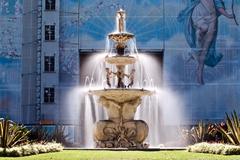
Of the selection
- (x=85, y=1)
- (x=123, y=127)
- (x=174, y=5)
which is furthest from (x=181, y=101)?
(x=123, y=127)

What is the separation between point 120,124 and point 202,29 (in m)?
28.0

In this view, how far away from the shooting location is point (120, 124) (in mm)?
30797

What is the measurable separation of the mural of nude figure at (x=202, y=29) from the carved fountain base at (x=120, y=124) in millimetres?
26209

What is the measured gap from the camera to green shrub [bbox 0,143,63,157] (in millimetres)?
22781

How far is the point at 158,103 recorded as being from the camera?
5631 cm

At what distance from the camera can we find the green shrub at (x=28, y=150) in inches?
897

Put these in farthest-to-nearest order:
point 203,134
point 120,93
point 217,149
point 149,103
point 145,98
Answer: point 145,98 < point 149,103 < point 203,134 < point 120,93 < point 217,149

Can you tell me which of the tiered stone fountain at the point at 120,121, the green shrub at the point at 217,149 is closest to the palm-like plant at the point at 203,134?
the tiered stone fountain at the point at 120,121

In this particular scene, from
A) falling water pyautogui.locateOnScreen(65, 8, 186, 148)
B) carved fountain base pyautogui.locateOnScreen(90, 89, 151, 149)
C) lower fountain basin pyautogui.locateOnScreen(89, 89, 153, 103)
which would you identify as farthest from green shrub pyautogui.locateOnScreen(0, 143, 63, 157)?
falling water pyautogui.locateOnScreen(65, 8, 186, 148)

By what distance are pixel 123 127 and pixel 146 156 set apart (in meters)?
8.81

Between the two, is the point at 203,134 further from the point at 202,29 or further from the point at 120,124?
the point at 202,29

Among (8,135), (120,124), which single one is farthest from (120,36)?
(8,135)

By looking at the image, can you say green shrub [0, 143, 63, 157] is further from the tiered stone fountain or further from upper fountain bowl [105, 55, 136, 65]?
upper fountain bowl [105, 55, 136, 65]

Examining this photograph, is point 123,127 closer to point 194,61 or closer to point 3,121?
point 3,121
